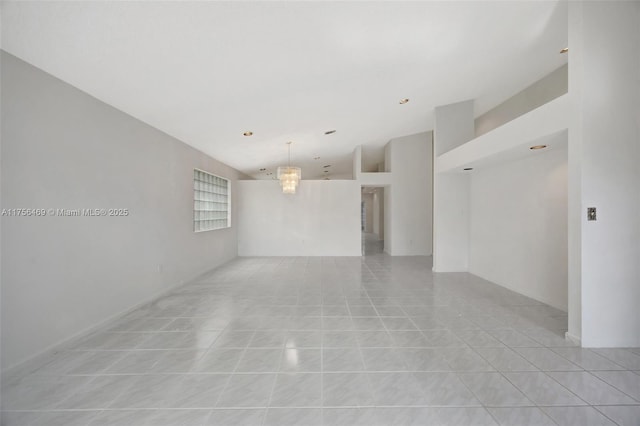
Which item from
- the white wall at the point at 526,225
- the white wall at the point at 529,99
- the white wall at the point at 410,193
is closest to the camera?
the white wall at the point at 526,225

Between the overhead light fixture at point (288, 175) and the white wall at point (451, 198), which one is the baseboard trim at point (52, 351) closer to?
the overhead light fixture at point (288, 175)

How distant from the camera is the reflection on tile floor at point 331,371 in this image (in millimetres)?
1609

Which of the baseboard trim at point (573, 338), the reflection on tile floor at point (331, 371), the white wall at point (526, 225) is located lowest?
the reflection on tile floor at point (331, 371)

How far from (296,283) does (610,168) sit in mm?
4170

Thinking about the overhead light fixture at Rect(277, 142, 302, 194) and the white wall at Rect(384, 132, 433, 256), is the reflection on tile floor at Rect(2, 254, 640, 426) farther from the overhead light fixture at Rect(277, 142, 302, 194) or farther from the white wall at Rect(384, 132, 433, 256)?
the white wall at Rect(384, 132, 433, 256)

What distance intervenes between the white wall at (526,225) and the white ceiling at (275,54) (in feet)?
4.81

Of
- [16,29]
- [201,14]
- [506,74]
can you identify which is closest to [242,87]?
[201,14]

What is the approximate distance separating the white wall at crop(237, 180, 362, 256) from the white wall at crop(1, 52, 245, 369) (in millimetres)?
3714

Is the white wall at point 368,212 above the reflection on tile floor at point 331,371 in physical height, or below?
above

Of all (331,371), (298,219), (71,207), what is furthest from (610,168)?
(298,219)

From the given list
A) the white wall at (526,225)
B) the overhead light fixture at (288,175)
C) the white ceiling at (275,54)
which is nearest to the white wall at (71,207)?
the white ceiling at (275,54)

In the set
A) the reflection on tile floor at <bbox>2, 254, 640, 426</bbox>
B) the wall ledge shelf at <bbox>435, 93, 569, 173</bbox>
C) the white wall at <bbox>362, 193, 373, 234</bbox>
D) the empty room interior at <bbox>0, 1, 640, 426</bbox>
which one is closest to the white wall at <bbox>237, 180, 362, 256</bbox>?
the empty room interior at <bbox>0, 1, 640, 426</bbox>

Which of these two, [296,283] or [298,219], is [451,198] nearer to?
[296,283]

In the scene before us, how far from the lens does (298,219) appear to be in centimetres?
768
